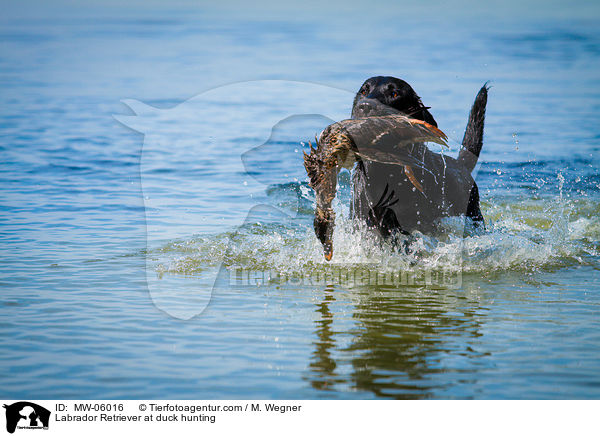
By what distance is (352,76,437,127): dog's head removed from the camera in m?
5.29

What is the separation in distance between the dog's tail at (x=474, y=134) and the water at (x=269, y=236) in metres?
0.62

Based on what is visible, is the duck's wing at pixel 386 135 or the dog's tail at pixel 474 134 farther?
the dog's tail at pixel 474 134

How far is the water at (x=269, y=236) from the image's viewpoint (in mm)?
3801

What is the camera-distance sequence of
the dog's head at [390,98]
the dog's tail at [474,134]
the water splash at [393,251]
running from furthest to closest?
1. the dog's tail at [474,134]
2. the water splash at [393,251]
3. the dog's head at [390,98]

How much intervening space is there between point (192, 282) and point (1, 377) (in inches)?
78.0

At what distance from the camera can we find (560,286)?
A: 5.34 m

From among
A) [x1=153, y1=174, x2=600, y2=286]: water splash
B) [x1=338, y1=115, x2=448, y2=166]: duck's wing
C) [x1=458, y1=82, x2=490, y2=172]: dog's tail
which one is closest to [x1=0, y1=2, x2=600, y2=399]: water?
[x1=153, y1=174, x2=600, y2=286]: water splash
